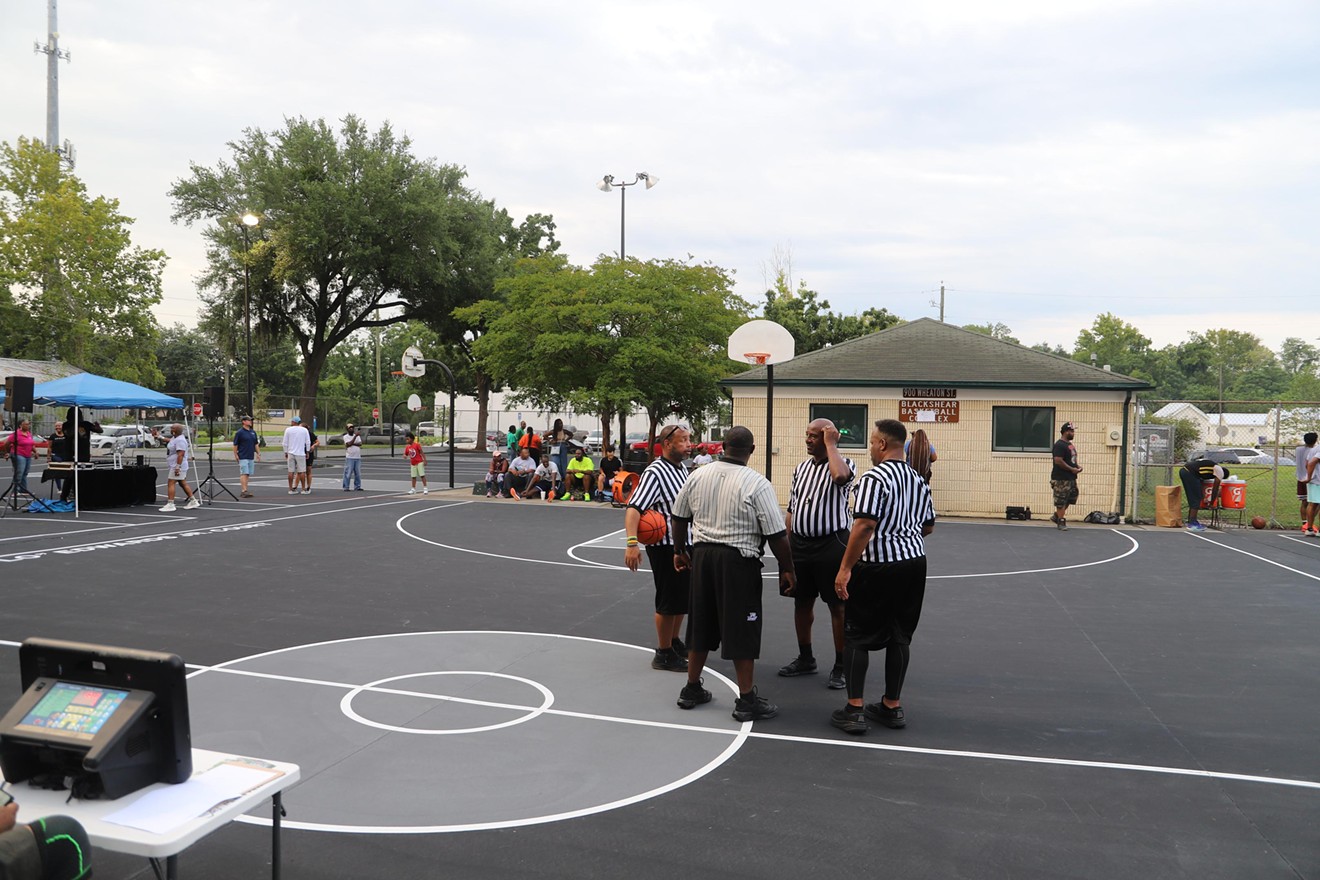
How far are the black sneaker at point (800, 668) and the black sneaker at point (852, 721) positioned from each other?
121 cm

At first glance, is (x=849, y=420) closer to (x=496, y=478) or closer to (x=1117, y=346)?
(x=496, y=478)

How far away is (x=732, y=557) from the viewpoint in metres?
5.98

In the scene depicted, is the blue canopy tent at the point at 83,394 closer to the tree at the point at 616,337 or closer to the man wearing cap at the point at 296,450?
the man wearing cap at the point at 296,450

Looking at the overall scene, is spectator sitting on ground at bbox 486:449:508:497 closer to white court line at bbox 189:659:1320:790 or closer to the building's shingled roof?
the building's shingled roof

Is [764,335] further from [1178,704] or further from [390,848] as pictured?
[390,848]

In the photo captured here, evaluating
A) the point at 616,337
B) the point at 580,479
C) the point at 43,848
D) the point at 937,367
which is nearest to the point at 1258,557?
the point at 937,367

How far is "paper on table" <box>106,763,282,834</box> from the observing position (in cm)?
301

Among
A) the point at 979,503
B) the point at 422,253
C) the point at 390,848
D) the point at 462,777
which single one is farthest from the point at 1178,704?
the point at 422,253

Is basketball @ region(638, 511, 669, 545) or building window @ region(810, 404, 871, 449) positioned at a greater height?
building window @ region(810, 404, 871, 449)

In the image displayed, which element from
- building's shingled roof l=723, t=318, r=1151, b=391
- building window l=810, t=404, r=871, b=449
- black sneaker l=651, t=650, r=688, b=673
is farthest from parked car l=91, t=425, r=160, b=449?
black sneaker l=651, t=650, r=688, b=673

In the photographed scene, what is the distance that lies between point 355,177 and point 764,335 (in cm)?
3585

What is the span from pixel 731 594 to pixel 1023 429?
1594 cm

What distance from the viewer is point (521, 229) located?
53.4 m

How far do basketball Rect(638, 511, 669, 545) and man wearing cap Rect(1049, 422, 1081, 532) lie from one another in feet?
44.1
